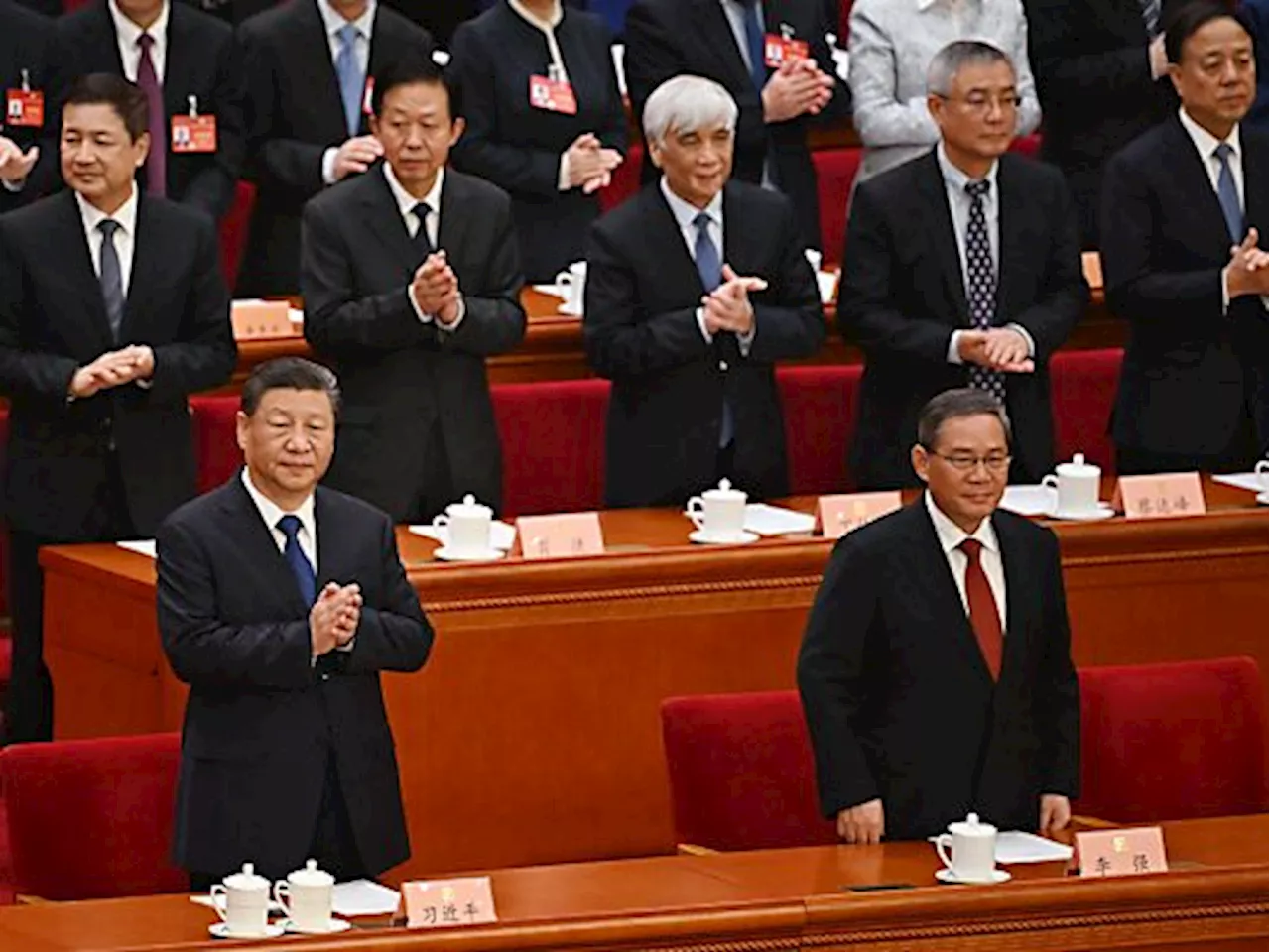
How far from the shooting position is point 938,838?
18.9 feet

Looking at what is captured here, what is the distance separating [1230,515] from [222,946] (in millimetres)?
2943

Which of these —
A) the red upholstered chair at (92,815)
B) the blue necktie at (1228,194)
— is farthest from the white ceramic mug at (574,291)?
the red upholstered chair at (92,815)

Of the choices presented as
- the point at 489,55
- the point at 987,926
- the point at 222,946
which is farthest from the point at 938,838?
the point at 489,55

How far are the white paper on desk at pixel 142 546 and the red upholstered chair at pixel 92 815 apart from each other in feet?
3.79

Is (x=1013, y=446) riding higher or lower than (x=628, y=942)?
higher

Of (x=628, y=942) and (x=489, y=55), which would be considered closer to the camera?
(x=628, y=942)

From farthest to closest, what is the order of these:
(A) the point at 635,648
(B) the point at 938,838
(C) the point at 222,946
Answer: (A) the point at 635,648 < (B) the point at 938,838 < (C) the point at 222,946

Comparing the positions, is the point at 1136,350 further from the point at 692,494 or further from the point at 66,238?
the point at 66,238

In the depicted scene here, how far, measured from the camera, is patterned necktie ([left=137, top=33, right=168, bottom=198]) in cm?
813

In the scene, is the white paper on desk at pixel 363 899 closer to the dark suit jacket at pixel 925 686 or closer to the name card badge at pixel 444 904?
the name card badge at pixel 444 904

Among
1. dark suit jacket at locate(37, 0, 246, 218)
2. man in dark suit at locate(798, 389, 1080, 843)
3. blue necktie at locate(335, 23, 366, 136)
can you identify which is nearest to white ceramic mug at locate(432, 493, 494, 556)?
man in dark suit at locate(798, 389, 1080, 843)

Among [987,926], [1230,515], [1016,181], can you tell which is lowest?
[987,926]

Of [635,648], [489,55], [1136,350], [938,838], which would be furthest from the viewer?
[489,55]

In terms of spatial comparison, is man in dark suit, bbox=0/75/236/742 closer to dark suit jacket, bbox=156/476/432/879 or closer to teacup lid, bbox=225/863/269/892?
dark suit jacket, bbox=156/476/432/879
